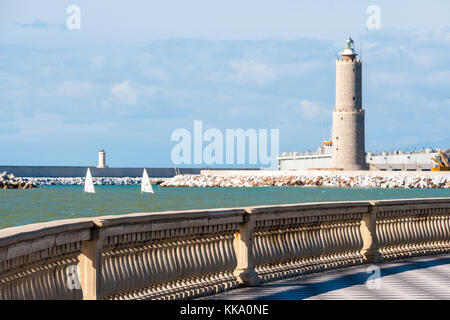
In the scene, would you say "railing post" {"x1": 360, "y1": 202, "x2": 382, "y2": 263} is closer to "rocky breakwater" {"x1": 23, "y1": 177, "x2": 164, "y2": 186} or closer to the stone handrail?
the stone handrail

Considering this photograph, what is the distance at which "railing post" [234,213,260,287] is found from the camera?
486 inches

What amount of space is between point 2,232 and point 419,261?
10132mm

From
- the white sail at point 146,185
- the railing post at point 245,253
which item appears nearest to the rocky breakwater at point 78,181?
the white sail at point 146,185

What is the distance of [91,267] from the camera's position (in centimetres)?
925

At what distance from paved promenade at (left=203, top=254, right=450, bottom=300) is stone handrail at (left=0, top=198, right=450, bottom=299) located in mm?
305

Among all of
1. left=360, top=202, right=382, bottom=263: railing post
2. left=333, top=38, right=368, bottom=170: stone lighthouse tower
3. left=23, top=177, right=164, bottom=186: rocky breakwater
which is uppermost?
left=333, top=38, right=368, bottom=170: stone lighthouse tower

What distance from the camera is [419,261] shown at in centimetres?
1614

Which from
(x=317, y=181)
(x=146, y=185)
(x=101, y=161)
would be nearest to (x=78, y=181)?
(x=101, y=161)

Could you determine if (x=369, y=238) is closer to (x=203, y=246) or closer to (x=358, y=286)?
(x=358, y=286)

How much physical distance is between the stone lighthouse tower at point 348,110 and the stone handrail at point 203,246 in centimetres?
11134

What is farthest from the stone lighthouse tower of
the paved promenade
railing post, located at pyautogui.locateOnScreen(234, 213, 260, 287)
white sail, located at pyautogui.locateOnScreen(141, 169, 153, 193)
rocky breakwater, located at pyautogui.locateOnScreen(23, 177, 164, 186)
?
railing post, located at pyautogui.locateOnScreen(234, 213, 260, 287)

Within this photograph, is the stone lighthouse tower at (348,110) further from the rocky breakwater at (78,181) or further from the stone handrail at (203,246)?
the stone handrail at (203,246)

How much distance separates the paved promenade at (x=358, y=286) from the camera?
11336 mm

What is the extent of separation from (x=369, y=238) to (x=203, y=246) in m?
4.83
